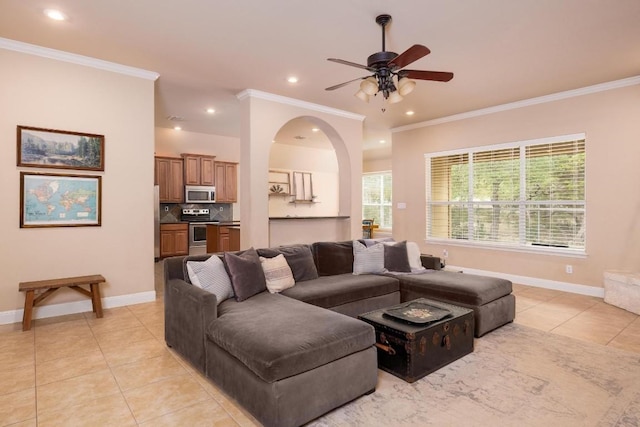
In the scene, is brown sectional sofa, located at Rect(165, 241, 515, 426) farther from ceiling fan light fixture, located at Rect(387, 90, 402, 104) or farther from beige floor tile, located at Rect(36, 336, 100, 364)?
ceiling fan light fixture, located at Rect(387, 90, 402, 104)

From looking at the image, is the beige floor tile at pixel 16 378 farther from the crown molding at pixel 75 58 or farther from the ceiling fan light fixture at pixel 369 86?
the ceiling fan light fixture at pixel 369 86

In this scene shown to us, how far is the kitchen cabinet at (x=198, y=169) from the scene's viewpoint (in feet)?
26.1

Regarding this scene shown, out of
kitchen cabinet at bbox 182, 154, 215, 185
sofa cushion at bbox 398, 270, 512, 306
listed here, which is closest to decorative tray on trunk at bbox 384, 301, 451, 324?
sofa cushion at bbox 398, 270, 512, 306

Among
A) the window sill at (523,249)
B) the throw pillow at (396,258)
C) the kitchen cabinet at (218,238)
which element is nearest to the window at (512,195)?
the window sill at (523,249)

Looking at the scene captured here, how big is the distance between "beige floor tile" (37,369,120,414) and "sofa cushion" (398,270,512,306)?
2858 millimetres

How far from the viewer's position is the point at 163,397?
2.32 m

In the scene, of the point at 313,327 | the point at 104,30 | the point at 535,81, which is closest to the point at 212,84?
the point at 104,30

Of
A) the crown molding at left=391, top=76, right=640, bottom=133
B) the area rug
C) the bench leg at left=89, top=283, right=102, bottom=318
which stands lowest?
the area rug

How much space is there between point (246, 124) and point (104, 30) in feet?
6.96

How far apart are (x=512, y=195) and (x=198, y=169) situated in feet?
20.9

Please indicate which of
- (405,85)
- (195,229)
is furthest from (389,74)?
(195,229)

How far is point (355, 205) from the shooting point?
6.43 metres

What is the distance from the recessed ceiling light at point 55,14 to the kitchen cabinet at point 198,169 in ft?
15.7

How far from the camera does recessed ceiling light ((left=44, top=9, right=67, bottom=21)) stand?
311 centimetres
